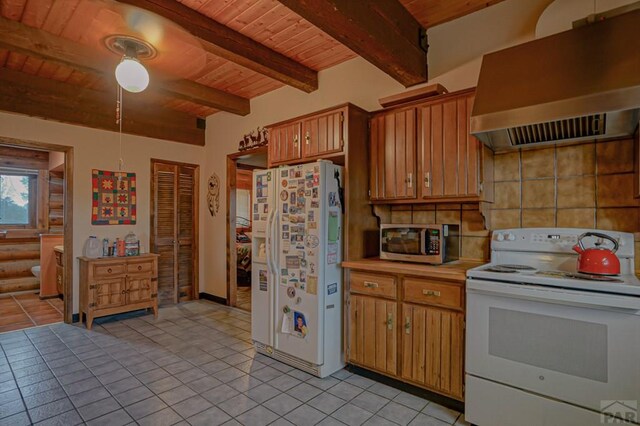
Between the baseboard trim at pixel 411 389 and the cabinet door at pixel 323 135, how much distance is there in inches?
72.7

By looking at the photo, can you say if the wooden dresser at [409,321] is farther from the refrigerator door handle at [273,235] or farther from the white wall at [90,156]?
the white wall at [90,156]

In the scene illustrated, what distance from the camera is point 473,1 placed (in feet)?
8.21

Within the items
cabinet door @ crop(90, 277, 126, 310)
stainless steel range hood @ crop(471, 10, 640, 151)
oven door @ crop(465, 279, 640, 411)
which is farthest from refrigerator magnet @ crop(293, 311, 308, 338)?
cabinet door @ crop(90, 277, 126, 310)

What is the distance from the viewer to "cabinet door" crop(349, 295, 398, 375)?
8.27 feet

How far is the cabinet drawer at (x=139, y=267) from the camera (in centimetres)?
415

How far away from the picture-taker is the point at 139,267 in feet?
13.9

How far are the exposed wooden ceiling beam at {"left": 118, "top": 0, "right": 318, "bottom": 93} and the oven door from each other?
101 inches

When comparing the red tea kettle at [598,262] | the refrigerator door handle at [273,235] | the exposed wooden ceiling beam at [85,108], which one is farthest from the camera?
the exposed wooden ceiling beam at [85,108]

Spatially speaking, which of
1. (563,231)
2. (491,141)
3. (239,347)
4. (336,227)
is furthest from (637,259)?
(239,347)

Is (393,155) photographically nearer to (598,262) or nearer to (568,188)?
(568,188)

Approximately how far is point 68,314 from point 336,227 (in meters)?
3.59

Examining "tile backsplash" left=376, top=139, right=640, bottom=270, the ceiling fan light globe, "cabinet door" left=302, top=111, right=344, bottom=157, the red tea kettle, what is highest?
the ceiling fan light globe

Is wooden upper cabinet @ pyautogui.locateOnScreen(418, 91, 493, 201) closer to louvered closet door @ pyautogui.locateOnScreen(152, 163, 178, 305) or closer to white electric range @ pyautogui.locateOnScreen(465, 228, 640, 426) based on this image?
white electric range @ pyautogui.locateOnScreen(465, 228, 640, 426)

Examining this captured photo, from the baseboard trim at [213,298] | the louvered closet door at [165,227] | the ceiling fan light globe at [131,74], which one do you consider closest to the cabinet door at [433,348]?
the ceiling fan light globe at [131,74]
